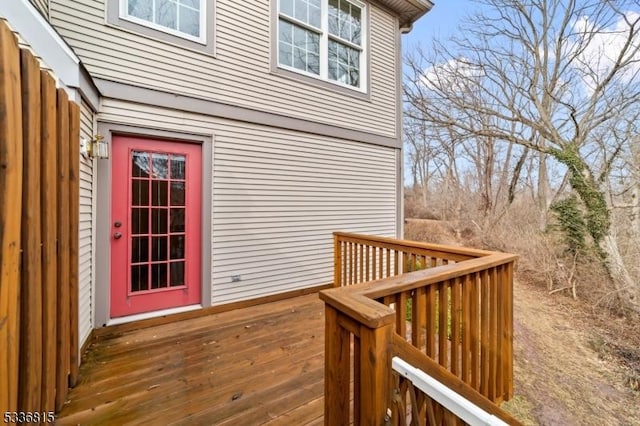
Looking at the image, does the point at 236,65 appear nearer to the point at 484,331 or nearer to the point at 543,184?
the point at 484,331

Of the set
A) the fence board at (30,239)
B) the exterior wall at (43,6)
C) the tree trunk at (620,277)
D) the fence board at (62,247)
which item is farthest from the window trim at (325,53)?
the tree trunk at (620,277)

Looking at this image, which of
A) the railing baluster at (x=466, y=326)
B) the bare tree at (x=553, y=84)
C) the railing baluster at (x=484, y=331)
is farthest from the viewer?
the bare tree at (x=553, y=84)

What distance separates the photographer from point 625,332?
193 inches

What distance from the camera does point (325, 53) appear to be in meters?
4.59

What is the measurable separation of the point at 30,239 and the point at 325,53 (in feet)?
14.3

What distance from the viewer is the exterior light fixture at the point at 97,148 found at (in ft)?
8.51

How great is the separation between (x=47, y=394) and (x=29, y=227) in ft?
3.21

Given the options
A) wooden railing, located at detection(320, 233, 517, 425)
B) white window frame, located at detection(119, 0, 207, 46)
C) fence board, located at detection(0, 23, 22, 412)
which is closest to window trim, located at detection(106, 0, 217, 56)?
white window frame, located at detection(119, 0, 207, 46)

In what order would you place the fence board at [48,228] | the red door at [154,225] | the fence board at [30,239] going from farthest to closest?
1. the red door at [154,225]
2. the fence board at [48,228]
3. the fence board at [30,239]

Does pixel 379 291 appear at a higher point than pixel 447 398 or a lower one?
higher

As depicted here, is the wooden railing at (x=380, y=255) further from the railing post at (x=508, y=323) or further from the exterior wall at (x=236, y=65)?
the exterior wall at (x=236, y=65)

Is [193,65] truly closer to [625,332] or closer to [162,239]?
[162,239]

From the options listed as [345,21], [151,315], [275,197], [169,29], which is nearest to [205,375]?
[151,315]

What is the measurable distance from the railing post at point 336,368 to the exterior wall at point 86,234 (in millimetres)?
2313
